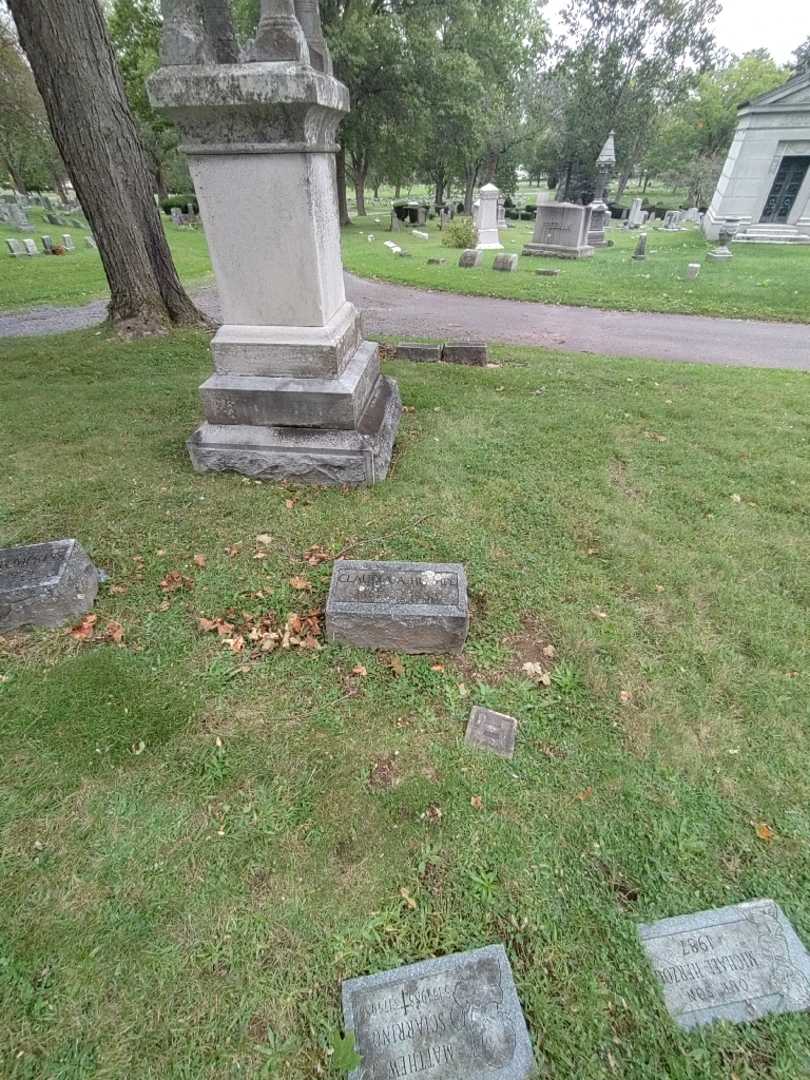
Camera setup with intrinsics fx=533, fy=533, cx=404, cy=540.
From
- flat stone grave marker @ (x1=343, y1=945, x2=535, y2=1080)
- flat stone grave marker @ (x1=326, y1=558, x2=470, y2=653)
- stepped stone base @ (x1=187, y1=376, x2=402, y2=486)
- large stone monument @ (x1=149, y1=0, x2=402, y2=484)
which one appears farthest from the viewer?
stepped stone base @ (x1=187, y1=376, x2=402, y2=486)

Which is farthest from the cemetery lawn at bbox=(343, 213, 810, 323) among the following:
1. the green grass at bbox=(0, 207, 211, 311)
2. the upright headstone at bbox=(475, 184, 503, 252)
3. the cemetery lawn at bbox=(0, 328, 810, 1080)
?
the cemetery lawn at bbox=(0, 328, 810, 1080)

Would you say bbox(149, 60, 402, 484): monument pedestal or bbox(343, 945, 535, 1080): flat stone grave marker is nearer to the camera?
bbox(343, 945, 535, 1080): flat stone grave marker

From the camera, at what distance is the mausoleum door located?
21719mm

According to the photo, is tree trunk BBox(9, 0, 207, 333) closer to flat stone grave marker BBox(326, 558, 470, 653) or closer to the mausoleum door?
flat stone grave marker BBox(326, 558, 470, 653)

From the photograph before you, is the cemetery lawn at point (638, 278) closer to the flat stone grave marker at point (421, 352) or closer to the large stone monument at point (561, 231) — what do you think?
the large stone monument at point (561, 231)

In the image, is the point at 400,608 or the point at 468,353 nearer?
the point at 400,608

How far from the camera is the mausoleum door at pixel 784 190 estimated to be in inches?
855

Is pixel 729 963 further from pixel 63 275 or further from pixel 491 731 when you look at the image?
pixel 63 275

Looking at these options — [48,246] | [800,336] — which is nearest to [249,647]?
[800,336]

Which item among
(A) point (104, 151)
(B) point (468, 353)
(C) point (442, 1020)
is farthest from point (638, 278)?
(C) point (442, 1020)

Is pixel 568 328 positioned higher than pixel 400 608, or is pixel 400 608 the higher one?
pixel 400 608

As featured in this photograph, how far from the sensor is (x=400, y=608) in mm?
2752

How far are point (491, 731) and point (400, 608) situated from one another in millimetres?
738

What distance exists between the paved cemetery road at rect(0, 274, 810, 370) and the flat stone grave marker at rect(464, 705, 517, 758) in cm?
747
